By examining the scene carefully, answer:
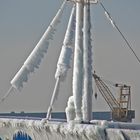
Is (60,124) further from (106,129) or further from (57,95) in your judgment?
(57,95)

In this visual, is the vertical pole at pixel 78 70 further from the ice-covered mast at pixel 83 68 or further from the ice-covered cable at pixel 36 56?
the ice-covered cable at pixel 36 56

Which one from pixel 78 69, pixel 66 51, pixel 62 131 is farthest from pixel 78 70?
pixel 62 131

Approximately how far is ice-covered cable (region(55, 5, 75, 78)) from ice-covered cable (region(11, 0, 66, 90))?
1.11 metres

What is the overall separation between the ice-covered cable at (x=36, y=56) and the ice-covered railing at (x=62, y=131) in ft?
9.01

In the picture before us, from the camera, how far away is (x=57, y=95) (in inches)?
1046

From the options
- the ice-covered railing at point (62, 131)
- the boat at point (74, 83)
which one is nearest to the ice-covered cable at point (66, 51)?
the boat at point (74, 83)

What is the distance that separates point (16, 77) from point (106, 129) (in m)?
10.5

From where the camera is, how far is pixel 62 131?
2069 centimetres

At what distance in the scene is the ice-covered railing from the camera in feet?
58.3

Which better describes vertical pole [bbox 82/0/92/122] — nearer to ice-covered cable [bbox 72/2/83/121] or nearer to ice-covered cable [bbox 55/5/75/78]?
ice-covered cable [bbox 72/2/83/121]

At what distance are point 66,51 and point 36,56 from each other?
1.71 m

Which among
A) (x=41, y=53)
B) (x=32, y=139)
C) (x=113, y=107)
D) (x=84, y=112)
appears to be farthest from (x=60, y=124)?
(x=113, y=107)

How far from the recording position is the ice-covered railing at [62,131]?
58.3 feet

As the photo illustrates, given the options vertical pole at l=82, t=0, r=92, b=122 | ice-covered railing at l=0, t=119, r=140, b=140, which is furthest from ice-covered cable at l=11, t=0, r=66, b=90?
vertical pole at l=82, t=0, r=92, b=122
